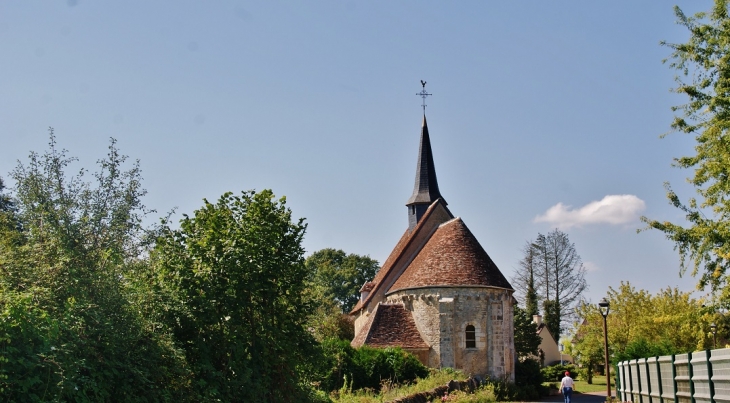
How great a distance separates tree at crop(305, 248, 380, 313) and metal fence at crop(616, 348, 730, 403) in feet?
187

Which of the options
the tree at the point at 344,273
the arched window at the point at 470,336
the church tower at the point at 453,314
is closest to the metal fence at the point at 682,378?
the church tower at the point at 453,314

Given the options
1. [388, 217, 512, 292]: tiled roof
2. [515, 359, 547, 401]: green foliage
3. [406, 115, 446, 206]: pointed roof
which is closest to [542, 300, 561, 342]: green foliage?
[406, 115, 446, 206]: pointed roof

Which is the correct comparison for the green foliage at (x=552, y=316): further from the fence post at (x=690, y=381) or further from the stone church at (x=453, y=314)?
the fence post at (x=690, y=381)

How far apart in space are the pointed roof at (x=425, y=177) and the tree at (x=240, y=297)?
108 feet

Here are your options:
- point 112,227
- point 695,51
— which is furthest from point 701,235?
point 112,227

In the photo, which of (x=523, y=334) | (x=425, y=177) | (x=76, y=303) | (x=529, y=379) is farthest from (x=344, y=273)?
(x=76, y=303)

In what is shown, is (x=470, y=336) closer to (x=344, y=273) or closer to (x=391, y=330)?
(x=391, y=330)

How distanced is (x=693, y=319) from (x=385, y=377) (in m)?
15.1

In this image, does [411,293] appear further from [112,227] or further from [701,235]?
[112,227]

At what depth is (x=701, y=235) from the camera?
19.0m

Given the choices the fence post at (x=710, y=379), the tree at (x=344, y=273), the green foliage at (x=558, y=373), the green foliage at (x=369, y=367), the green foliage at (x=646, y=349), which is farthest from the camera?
the tree at (x=344, y=273)

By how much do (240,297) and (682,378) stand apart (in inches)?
340

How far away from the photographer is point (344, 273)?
261 feet

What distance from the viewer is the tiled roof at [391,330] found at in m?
33.1
